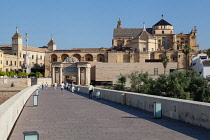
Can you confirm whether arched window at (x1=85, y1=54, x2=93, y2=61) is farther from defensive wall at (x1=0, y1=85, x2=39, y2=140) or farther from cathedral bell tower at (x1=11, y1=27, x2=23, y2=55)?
defensive wall at (x1=0, y1=85, x2=39, y2=140)

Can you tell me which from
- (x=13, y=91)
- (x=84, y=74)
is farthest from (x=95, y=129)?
(x=84, y=74)

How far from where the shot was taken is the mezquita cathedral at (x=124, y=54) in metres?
88.3

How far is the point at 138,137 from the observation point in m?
9.00

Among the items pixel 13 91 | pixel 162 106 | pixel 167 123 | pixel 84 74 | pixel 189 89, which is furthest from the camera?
pixel 84 74

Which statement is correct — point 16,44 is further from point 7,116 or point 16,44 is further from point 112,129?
point 7,116

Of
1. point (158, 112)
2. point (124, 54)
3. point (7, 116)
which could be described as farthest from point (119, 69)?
point (7, 116)

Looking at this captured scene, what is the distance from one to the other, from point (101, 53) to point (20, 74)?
84.4ft

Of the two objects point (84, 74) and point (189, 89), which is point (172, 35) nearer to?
point (84, 74)

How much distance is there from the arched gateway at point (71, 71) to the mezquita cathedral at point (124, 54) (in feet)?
23.7

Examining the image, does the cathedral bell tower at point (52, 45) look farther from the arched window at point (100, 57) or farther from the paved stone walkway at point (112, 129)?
the paved stone walkway at point (112, 129)

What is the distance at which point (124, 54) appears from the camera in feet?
338

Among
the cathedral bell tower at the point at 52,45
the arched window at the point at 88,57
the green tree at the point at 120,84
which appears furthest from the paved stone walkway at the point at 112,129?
the cathedral bell tower at the point at 52,45

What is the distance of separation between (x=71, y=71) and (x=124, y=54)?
90.4 ft

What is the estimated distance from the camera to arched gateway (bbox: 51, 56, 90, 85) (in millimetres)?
77812
